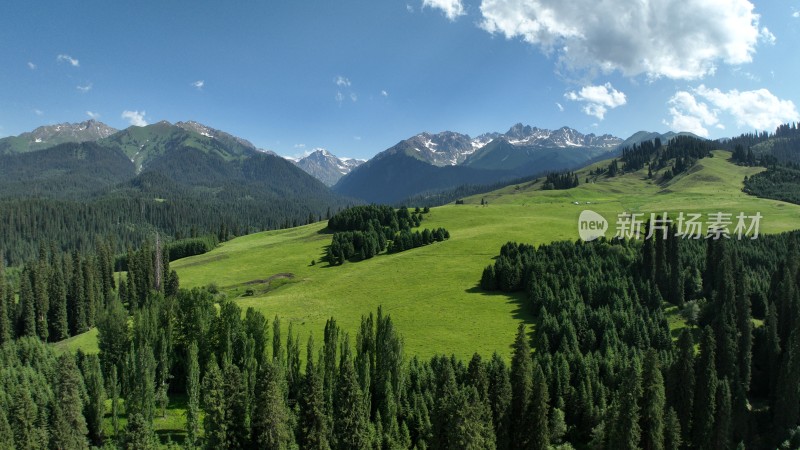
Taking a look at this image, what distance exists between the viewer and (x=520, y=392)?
65.7 meters

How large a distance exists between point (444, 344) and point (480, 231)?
343 ft

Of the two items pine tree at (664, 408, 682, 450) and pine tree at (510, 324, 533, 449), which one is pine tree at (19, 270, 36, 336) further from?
pine tree at (664, 408, 682, 450)

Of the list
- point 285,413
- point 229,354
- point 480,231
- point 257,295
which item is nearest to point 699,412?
point 285,413

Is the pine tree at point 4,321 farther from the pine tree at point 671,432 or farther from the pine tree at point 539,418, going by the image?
the pine tree at point 671,432

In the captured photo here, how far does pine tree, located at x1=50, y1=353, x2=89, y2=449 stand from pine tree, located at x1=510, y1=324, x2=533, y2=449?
5717 centimetres

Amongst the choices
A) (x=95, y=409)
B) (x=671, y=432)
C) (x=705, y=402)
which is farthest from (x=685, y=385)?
(x=95, y=409)

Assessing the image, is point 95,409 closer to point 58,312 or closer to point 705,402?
point 58,312

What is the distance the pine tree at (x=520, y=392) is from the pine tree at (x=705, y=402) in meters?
25.6

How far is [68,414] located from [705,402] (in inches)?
3467

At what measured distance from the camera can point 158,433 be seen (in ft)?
229

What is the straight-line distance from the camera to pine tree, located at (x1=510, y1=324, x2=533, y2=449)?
213ft

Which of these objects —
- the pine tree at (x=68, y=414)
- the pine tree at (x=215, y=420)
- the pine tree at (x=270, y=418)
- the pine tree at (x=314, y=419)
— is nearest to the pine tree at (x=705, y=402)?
the pine tree at (x=314, y=419)

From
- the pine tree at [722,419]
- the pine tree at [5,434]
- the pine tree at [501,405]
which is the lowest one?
the pine tree at [722,419]

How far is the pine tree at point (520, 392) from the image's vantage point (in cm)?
6494
